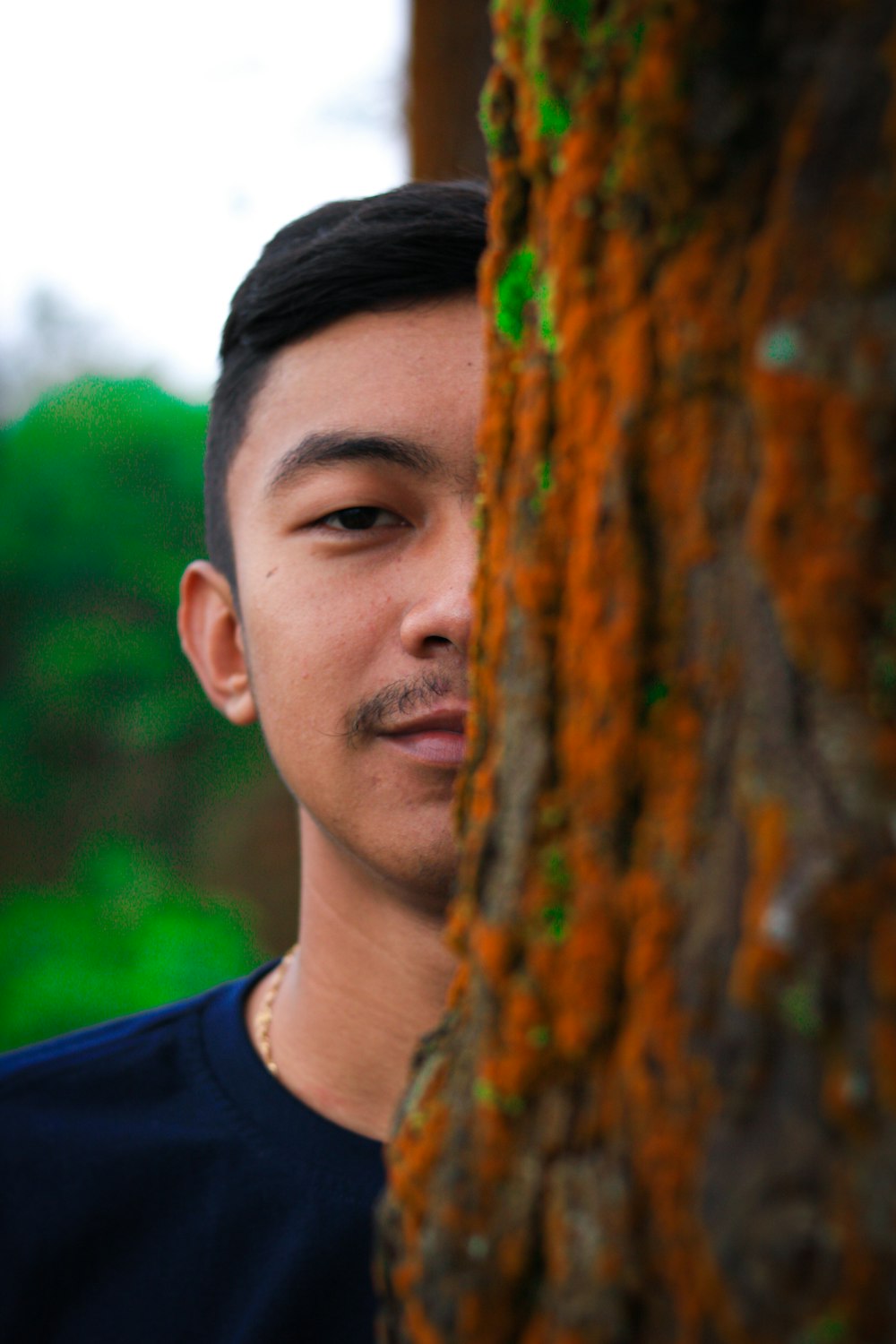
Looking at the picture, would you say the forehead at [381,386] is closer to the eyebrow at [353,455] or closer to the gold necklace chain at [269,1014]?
the eyebrow at [353,455]

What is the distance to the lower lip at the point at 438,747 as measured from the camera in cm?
154

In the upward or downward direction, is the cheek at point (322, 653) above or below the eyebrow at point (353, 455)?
below

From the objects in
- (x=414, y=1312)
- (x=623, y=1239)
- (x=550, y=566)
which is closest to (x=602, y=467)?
(x=550, y=566)

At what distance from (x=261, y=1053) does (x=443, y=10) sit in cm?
327

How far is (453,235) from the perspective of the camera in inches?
72.3

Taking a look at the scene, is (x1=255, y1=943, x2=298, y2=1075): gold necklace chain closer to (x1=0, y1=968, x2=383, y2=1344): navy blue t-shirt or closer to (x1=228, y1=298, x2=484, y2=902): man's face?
(x1=0, y1=968, x2=383, y2=1344): navy blue t-shirt

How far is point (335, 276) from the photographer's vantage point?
178 cm

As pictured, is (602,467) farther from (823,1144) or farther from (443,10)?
(443,10)

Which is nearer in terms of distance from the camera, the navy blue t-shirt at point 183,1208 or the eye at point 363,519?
the navy blue t-shirt at point 183,1208

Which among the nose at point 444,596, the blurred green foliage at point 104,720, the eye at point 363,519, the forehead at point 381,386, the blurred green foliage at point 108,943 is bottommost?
the blurred green foliage at point 108,943

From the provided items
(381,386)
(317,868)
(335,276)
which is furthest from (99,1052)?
(335,276)

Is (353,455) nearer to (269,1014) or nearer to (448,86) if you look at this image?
(269,1014)

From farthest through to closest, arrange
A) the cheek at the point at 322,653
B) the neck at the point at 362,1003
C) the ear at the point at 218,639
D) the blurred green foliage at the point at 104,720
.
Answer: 1. the blurred green foliage at the point at 104,720
2. the ear at the point at 218,639
3. the neck at the point at 362,1003
4. the cheek at the point at 322,653

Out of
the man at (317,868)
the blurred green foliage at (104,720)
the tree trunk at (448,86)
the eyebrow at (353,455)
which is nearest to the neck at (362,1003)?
the man at (317,868)
